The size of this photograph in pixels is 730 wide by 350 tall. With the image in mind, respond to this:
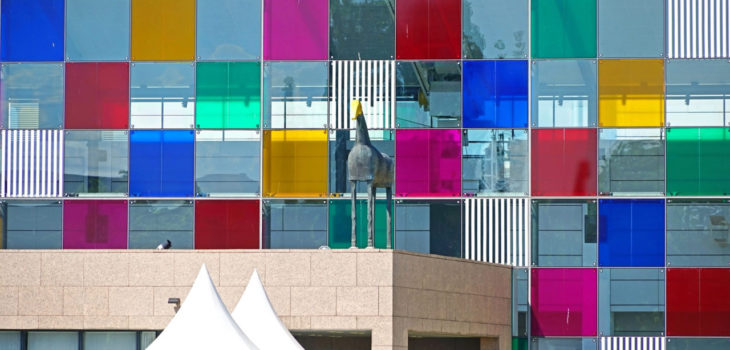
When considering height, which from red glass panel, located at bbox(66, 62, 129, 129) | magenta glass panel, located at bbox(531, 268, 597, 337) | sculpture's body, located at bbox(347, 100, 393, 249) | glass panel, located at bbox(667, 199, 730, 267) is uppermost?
red glass panel, located at bbox(66, 62, 129, 129)

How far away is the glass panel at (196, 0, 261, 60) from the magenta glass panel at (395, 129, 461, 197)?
13.0 feet

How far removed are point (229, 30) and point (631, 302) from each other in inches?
422

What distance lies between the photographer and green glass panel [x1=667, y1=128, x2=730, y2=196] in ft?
Answer: 128

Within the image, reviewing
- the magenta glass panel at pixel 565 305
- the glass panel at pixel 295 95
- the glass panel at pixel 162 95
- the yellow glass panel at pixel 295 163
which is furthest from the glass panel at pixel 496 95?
the glass panel at pixel 162 95

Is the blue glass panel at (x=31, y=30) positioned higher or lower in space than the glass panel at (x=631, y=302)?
higher

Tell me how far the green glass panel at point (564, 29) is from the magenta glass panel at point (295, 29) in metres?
4.72

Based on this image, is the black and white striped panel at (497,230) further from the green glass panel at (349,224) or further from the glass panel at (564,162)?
the green glass panel at (349,224)

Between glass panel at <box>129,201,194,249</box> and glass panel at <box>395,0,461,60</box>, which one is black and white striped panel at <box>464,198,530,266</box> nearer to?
glass panel at <box>395,0,461,60</box>

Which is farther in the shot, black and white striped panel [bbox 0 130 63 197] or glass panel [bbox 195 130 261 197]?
black and white striped panel [bbox 0 130 63 197]

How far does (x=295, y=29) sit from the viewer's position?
39.8 meters

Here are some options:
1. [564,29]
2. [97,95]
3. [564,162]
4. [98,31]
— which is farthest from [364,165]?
[98,31]

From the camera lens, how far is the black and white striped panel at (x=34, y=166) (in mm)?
39875

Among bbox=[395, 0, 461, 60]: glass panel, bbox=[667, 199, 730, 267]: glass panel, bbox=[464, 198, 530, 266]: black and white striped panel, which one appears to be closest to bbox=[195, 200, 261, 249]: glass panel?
bbox=[464, 198, 530, 266]: black and white striped panel

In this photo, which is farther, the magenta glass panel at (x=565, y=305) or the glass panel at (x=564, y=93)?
the glass panel at (x=564, y=93)
